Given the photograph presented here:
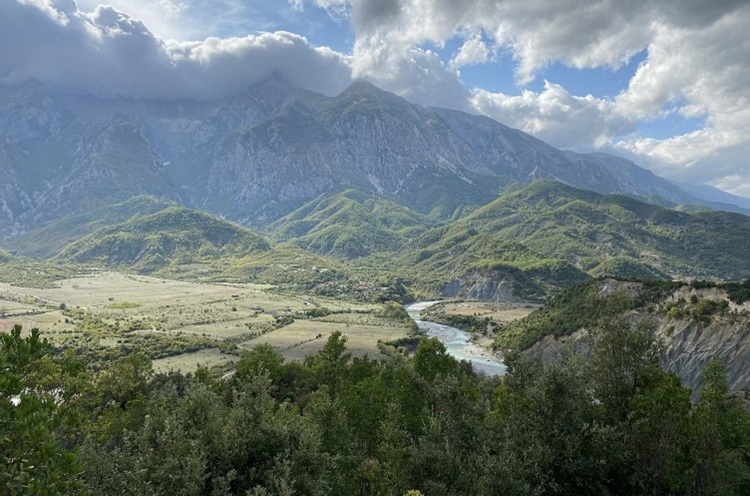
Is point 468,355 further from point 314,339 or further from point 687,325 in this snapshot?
point 687,325

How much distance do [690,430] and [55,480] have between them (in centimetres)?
4377

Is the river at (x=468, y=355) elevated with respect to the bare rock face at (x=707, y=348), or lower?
lower

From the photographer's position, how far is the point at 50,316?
193625 mm

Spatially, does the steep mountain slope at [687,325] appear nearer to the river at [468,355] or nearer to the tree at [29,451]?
the river at [468,355]

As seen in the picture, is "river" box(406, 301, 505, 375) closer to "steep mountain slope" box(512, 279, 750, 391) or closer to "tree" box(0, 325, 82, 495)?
"steep mountain slope" box(512, 279, 750, 391)

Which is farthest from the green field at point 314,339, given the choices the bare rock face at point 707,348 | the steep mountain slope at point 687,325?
the bare rock face at point 707,348

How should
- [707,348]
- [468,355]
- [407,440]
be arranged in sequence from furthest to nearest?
1. [468,355]
2. [707,348]
3. [407,440]

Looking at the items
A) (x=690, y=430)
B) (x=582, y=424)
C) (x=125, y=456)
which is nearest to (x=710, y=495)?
(x=690, y=430)

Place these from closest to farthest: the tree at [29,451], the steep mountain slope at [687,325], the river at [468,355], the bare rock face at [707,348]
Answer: the tree at [29,451]
the bare rock face at [707,348]
the steep mountain slope at [687,325]
the river at [468,355]

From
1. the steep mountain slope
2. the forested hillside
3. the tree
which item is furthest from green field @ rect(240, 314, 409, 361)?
the tree

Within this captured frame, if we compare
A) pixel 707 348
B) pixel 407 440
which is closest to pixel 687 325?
pixel 707 348

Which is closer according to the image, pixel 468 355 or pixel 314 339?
pixel 468 355

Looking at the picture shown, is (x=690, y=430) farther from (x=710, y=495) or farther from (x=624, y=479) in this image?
(x=624, y=479)

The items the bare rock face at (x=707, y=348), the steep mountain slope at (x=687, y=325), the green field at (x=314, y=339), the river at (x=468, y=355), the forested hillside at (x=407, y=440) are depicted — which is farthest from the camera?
the green field at (x=314, y=339)
